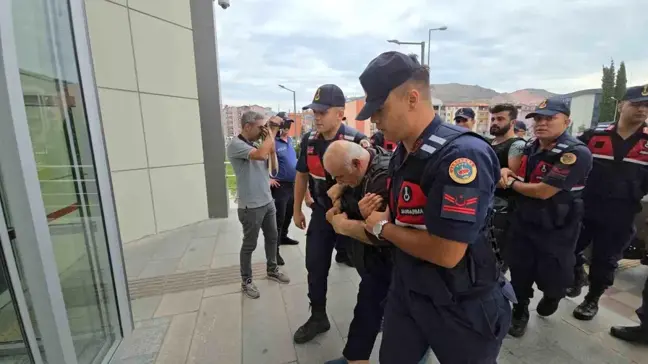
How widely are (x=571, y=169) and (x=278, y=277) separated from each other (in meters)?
2.83

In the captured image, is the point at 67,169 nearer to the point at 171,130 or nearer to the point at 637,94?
the point at 171,130

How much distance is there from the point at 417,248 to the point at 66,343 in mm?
2042

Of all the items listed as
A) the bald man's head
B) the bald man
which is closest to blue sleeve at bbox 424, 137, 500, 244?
the bald man

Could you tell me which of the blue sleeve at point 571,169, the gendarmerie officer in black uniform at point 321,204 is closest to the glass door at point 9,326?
the gendarmerie officer in black uniform at point 321,204

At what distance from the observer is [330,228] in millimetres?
2436

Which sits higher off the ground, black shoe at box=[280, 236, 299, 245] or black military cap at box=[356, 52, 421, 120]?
black military cap at box=[356, 52, 421, 120]

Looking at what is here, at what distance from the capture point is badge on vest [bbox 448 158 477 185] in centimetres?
108

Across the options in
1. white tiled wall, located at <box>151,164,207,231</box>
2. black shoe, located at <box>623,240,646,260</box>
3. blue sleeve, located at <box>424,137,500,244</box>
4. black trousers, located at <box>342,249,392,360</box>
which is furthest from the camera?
white tiled wall, located at <box>151,164,207,231</box>

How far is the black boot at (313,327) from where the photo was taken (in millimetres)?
2449

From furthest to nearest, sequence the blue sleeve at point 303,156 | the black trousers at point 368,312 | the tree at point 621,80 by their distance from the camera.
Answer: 1. the tree at point 621,80
2. the blue sleeve at point 303,156
3. the black trousers at point 368,312

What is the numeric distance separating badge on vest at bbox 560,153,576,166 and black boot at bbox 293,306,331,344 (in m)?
2.10

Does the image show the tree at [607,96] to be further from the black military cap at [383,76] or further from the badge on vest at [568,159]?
the black military cap at [383,76]

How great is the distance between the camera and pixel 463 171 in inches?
42.8

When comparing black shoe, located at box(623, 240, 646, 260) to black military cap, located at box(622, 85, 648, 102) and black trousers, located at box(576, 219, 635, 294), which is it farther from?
black military cap, located at box(622, 85, 648, 102)
